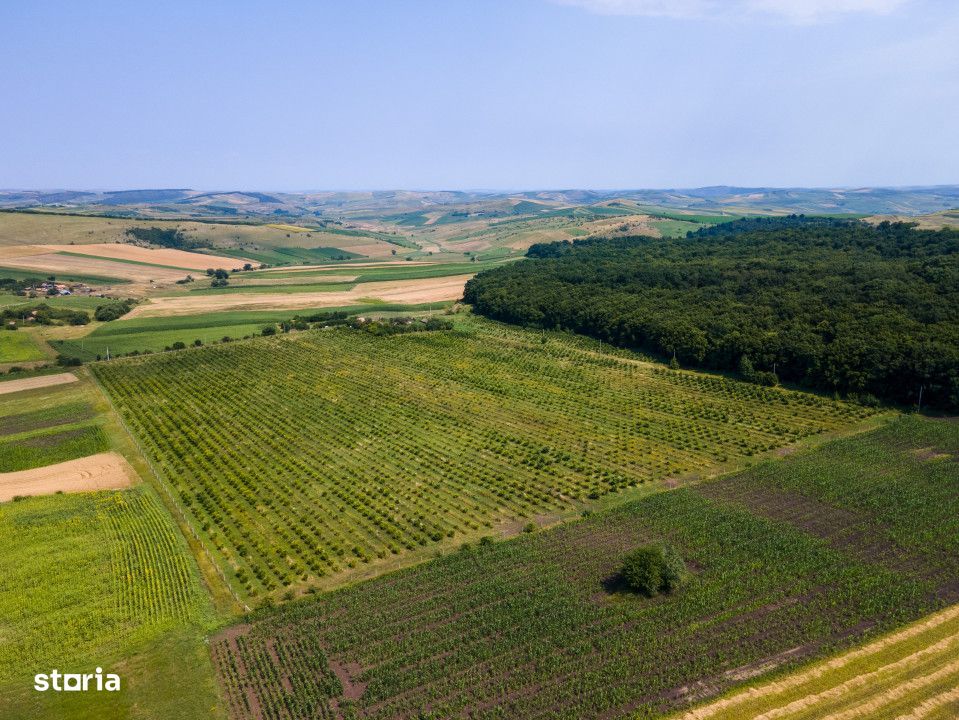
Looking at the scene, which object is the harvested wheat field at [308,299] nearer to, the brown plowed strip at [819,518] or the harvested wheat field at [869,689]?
the brown plowed strip at [819,518]

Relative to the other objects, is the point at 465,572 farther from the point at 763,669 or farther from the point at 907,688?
the point at 907,688

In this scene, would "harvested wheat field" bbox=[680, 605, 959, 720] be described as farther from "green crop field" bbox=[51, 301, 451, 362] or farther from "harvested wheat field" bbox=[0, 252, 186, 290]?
"harvested wheat field" bbox=[0, 252, 186, 290]

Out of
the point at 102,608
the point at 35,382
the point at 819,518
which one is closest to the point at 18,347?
the point at 35,382

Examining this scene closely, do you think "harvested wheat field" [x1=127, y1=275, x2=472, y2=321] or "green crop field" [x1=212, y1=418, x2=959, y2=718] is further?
"harvested wheat field" [x1=127, y1=275, x2=472, y2=321]

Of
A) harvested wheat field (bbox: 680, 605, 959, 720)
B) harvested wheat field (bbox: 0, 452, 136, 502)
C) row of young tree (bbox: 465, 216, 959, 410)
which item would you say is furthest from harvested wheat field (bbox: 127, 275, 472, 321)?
harvested wheat field (bbox: 680, 605, 959, 720)

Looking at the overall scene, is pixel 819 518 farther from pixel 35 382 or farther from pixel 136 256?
pixel 136 256

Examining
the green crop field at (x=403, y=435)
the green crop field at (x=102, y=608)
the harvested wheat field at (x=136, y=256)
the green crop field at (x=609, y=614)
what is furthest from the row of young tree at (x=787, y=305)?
the harvested wheat field at (x=136, y=256)
